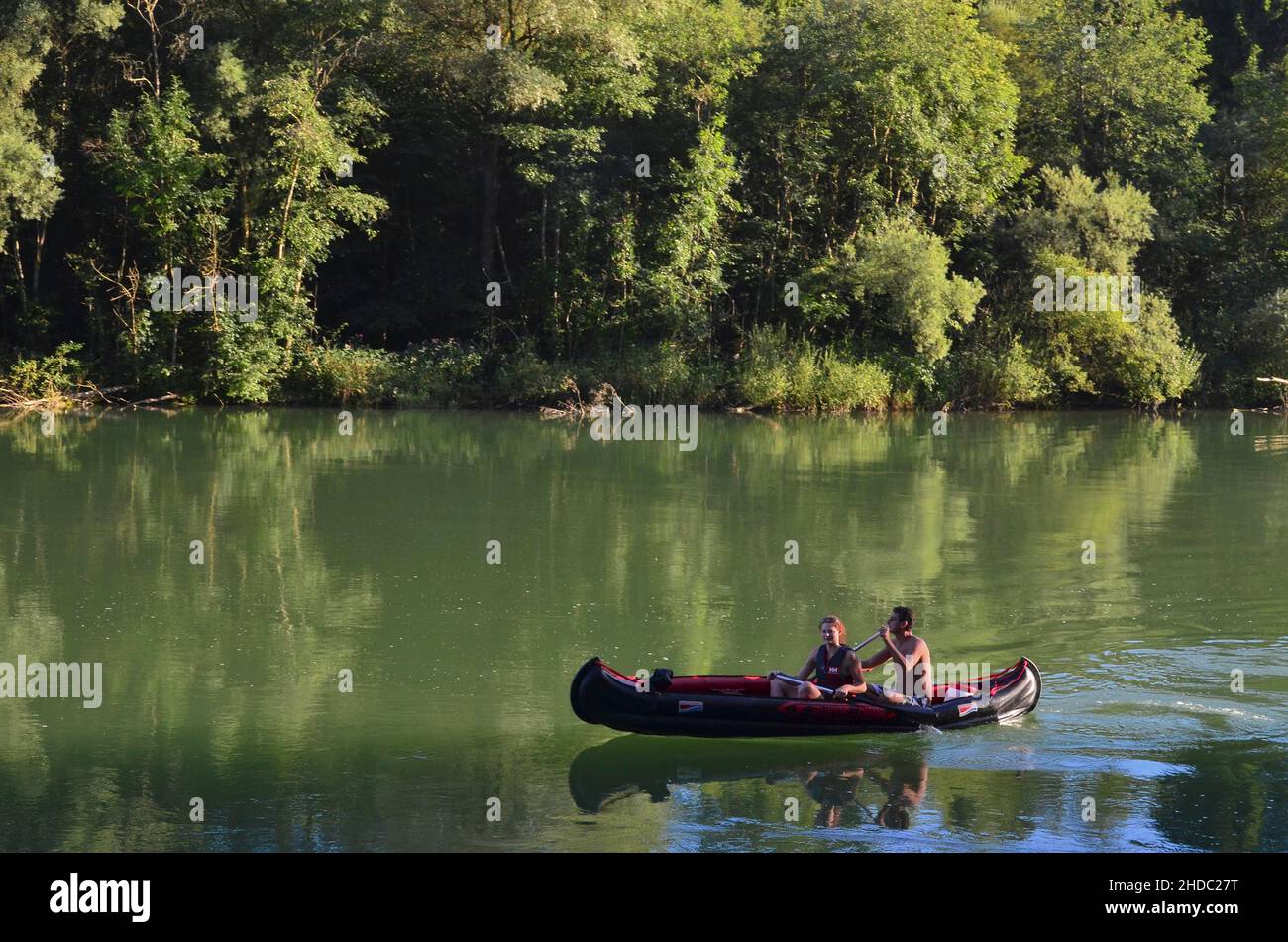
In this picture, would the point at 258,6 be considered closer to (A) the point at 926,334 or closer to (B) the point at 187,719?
(A) the point at 926,334

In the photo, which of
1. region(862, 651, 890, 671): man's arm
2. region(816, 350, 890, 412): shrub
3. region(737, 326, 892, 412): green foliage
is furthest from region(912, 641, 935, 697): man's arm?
region(816, 350, 890, 412): shrub

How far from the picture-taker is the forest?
33.2m

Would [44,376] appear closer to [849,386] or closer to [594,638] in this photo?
[849,386]

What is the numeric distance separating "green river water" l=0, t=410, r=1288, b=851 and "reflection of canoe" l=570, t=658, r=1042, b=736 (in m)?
0.21

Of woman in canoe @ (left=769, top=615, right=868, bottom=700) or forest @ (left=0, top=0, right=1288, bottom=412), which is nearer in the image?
woman in canoe @ (left=769, top=615, right=868, bottom=700)

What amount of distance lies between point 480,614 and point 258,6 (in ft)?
78.2

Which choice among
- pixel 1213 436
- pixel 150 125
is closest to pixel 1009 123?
pixel 1213 436

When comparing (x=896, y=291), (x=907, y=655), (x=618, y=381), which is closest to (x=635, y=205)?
(x=618, y=381)

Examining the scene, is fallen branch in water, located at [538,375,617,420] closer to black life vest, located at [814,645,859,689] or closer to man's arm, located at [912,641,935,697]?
man's arm, located at [912,641,935,697]

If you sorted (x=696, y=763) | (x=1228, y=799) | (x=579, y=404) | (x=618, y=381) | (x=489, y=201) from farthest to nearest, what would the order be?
(x=489, y=201), (x=618, y=381), (x=579, y=404), (x=696, y=763), (x=1228, y=799)

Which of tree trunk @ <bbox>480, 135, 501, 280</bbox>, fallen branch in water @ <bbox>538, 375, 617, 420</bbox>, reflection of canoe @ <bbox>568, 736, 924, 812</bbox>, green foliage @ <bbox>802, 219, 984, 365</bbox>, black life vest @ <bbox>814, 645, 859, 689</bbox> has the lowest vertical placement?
reflection of canoe @ <bbox>568, 736, 924, 812</bbox>

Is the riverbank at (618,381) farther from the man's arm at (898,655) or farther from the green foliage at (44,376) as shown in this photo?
the man's arm at (898,655)

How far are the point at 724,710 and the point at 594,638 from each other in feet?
10.6

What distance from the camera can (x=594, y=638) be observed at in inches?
509
